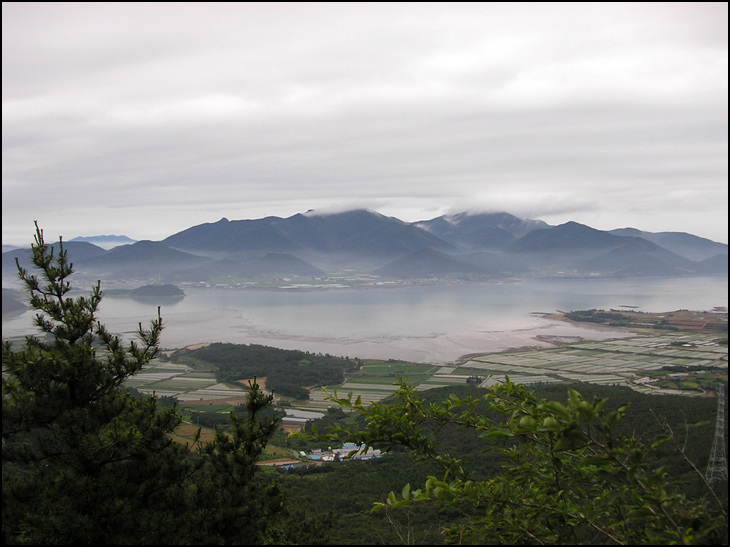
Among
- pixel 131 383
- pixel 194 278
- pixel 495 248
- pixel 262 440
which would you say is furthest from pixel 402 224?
pixel 262 440

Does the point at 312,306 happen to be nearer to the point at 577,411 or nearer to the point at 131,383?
the point at 131,383

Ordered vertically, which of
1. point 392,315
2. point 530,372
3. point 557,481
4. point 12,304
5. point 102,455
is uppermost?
point 12,304

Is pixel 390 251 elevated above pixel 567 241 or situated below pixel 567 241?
below

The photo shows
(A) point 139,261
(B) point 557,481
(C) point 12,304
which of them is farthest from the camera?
(A) point 139,261

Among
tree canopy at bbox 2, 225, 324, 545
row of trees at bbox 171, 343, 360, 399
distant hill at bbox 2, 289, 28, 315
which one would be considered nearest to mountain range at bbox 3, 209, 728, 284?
row of trees at bbox 171, 343, 360, 399

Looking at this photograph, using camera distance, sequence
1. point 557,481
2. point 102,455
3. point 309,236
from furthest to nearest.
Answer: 1. point 309,236
2. point 102,455
3. point 557,481

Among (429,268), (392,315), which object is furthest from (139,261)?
(429,268)

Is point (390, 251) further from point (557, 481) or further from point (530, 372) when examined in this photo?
point (557, 481)
